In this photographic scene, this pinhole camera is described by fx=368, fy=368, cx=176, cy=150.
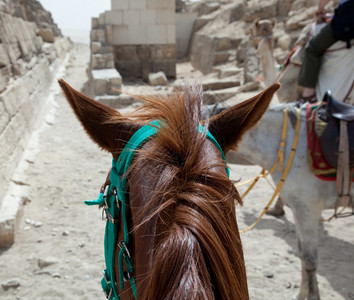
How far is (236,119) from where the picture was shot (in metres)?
1.34

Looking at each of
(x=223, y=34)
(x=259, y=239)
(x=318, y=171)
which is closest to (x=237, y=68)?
(x=223, y=34)

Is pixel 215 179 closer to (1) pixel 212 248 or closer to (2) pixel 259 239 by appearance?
(1) pixel 212 248

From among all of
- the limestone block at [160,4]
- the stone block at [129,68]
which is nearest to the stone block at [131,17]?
the limestone block at [160,4]

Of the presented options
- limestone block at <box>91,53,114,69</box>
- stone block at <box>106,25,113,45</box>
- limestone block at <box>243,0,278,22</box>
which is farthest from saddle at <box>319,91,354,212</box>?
limestone block at <box>243,0,278,22</box>

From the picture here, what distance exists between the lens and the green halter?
1170 mm

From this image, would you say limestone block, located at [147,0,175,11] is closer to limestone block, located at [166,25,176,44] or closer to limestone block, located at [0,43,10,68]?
limestone block, located at [166,25,176,44]

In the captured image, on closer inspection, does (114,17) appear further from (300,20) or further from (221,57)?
(300,20)

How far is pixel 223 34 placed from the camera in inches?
678

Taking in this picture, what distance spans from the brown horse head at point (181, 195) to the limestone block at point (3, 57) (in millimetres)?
5296

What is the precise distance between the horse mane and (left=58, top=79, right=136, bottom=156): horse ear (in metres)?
0.18

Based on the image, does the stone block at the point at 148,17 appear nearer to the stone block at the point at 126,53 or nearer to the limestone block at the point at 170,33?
the limestone block at the point at 170,33

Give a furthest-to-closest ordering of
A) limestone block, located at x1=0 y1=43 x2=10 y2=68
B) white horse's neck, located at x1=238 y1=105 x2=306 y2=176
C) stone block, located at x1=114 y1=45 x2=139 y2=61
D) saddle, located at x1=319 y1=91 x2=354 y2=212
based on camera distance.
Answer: stone block, located at x1=114 y1=45 x2=139 y2=61 → limestone block, located at x1=0 y1=43 x2=10 y2=68 → white horse's neck, located at x1=238 y1=105 x2=306 y2=176 → saddle, located at x1=319 y1=91 x2=354 y2=212

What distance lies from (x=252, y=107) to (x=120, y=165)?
514mm

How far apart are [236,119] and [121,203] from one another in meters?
0.51
